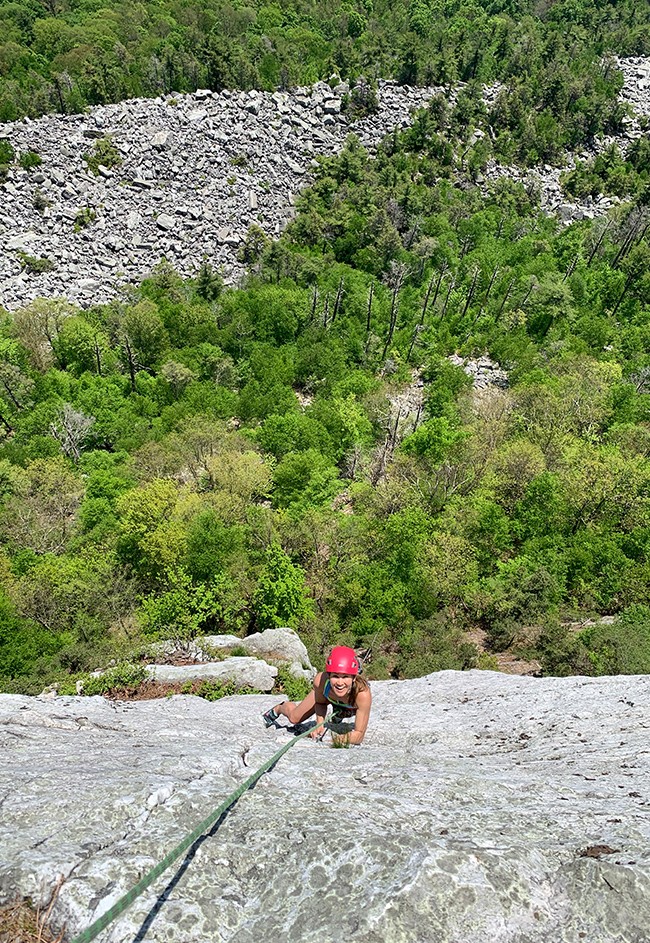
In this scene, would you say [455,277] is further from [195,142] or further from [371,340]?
[195,142]

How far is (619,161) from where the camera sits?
137 metres

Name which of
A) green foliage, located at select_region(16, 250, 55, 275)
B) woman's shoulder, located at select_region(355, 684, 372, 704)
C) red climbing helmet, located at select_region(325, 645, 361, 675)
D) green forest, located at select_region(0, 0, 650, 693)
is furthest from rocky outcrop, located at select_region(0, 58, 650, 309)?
red climbing helmet, located at select_region(325, 645, 361, 675)

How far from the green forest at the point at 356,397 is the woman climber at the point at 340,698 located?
1274 cm

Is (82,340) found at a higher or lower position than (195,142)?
lower

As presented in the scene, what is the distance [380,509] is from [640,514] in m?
21.9

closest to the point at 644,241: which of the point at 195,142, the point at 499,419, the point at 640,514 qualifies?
the point at 499,419

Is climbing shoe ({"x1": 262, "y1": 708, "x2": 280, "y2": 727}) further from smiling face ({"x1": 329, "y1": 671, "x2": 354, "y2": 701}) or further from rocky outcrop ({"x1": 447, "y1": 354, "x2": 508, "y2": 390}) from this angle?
rocky outcrop ({"x1": 447, "y1": 354, "x2": 508, "y2": 390})

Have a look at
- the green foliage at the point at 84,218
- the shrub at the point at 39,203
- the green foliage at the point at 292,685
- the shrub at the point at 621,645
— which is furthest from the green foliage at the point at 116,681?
the shrub at the point at 39,203

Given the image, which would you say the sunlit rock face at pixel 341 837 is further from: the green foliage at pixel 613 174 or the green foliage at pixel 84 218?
the green foliage at pixel 613 174

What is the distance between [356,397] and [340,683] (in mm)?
71085

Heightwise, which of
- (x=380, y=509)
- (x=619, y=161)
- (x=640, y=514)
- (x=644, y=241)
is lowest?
(x=380, y=509)

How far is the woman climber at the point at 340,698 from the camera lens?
9672 mm

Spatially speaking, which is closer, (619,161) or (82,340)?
(82,340)

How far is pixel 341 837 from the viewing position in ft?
21.3
